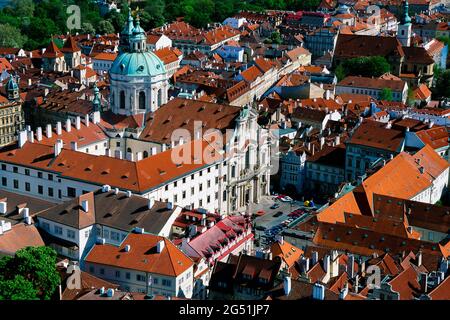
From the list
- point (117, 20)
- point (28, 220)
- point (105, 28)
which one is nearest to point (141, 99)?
point (28, 220)

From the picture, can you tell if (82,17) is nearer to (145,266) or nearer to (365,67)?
(365,67)

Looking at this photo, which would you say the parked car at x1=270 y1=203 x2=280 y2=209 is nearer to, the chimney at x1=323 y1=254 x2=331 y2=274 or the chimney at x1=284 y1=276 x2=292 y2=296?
the chimney at x1=323 y1=254 x2=331 y2=274

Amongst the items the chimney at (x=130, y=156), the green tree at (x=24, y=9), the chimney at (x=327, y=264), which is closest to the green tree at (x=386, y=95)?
the chimney at (x=130, y=156)

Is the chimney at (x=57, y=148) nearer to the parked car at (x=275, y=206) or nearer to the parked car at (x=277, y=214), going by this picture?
the parked car at (x=277, y=214)

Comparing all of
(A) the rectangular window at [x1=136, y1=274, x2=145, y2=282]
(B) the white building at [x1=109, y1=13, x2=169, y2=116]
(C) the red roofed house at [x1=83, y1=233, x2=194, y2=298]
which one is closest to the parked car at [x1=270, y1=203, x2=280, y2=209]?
(B) the white building at [x1=109, y1=13, x2=169, y2=116]

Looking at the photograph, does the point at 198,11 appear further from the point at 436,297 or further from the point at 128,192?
the point at 436,297
